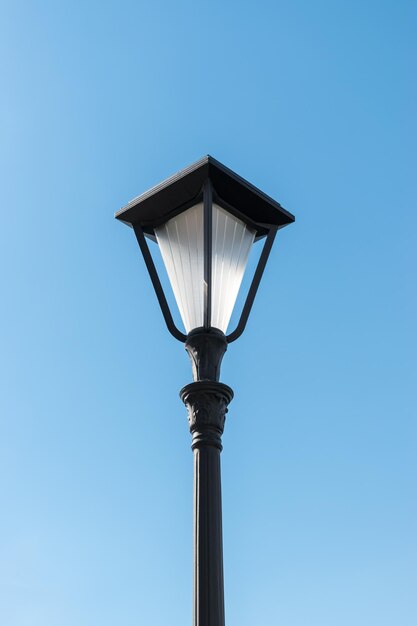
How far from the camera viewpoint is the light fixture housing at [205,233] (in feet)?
18.2

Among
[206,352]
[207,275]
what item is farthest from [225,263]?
[206,352]

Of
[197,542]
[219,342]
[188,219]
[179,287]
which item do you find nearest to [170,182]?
[188,219]

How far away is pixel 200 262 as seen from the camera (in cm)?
555

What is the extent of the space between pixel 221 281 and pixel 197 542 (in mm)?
1444

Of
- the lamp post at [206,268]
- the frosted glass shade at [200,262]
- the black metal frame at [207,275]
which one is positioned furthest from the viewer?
the frosted glass shade at [200,262]

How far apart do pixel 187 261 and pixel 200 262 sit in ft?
0.34

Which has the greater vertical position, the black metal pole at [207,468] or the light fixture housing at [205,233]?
the light fixture housing at [205,233]

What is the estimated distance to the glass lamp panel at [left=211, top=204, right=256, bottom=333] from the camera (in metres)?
5.54

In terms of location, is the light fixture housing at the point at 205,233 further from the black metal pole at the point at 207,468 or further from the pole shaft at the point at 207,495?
the pole shaft at the point at 207,495

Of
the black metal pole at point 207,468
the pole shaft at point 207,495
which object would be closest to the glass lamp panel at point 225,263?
the black metal pole at point 207,468

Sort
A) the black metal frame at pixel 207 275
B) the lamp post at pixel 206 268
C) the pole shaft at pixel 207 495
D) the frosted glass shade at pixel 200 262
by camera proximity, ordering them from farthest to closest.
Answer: the frosted glass shade at pixel 200 262
the black metal frame at pixel 207 275
the lamp post at pixel 206 268
the pole shaft at pixel 207 495

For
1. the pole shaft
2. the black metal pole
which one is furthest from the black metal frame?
the pole shaft

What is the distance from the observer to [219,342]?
18.2ft

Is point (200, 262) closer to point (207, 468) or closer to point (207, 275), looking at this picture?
point (207, 275)
